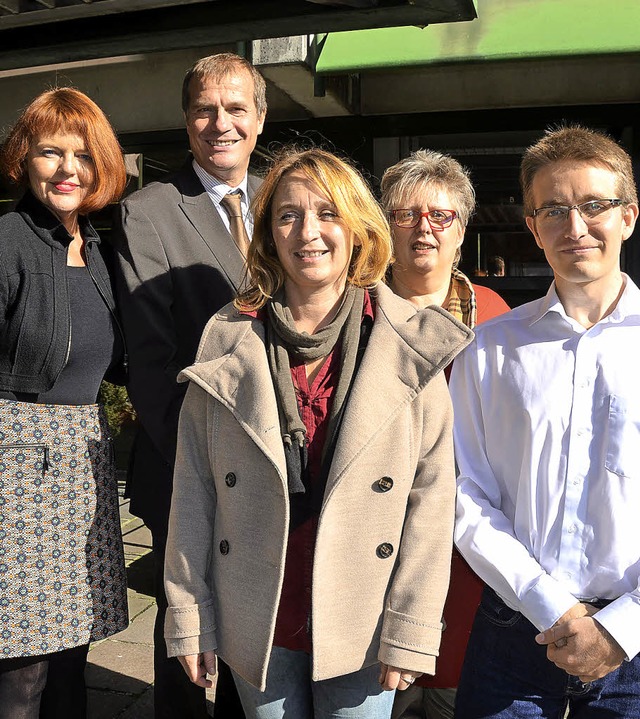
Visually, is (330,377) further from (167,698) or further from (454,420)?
(167,698)

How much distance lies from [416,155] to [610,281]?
3.98 feet

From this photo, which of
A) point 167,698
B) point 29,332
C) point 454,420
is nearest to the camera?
point 454,420

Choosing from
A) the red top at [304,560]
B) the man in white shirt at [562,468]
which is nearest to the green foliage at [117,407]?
the red top at [304,560]

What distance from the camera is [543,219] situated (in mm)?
1987

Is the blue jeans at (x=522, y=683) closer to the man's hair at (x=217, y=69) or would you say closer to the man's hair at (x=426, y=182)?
the man's hair at (x=426, y=182)

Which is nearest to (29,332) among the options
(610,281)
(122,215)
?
(122,215)

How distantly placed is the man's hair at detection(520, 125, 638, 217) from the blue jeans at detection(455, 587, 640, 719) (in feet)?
3.58

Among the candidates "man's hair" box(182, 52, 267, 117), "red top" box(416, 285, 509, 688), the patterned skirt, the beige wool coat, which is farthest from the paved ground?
"man's hair" box(182, 52, 267, 117)

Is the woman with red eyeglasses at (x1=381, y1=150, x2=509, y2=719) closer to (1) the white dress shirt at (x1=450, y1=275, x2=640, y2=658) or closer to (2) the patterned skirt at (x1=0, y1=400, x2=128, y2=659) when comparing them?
(1) the white dress shirt at (x1=450, y1=275, x2=640, y2=658)

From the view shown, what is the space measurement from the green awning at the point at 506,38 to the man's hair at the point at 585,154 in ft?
10.9

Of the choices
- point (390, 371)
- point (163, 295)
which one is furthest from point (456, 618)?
point (163, 295)

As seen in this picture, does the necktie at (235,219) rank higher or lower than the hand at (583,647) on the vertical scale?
higher

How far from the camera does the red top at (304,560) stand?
1976mm

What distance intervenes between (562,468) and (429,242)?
1168 mm
